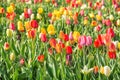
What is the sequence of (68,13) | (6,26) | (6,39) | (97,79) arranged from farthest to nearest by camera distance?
(68,13), (6,26), (6,39), (97,79)

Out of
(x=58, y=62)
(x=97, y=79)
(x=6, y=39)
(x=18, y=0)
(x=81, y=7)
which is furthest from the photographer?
(x=18, y=0)

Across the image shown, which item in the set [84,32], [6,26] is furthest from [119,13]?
Result: [6,26]

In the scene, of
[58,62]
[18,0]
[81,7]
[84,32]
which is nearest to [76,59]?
[58,62]

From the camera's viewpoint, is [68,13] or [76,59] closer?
[76,59]

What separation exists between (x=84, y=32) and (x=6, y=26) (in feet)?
3.99

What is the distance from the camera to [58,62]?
3.69 metres

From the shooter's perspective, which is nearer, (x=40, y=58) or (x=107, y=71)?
(x=107, y=71)

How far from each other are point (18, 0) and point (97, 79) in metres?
5.05

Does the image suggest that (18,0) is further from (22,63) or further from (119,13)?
(22,63)

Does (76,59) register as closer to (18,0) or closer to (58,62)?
(58,62)

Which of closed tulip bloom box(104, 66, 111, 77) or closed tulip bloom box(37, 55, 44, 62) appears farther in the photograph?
closed tulip bloom box(37, 55, 44, 62)

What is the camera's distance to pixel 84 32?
4898 millimetres

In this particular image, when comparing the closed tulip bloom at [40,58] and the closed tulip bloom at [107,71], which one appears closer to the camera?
the closed tulip bloom at [107,71]

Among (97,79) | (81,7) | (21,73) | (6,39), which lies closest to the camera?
(97,79)
